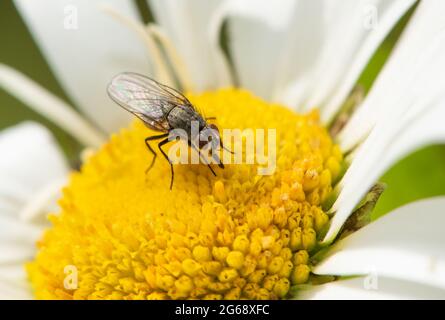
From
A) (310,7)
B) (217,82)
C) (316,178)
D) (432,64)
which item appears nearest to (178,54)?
(217,82)

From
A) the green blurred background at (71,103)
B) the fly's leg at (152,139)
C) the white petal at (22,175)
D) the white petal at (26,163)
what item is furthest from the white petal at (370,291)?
the white petal at (26,163)

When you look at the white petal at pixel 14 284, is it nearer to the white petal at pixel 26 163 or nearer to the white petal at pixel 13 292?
the white petal at pixel 13 292

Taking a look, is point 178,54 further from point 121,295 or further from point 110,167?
point 121,295

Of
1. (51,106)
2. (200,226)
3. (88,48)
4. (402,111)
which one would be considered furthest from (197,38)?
(402,111)

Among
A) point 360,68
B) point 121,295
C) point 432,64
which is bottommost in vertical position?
point 121,295

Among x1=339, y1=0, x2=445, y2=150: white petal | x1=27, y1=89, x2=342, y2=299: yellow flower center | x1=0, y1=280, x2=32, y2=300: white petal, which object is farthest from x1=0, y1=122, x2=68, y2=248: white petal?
x1=339, y1=0, x2=445, y2=150: white petal

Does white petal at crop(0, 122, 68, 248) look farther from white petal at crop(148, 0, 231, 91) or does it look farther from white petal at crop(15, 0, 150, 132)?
white petal at crop(148, 0, 231, 91)
